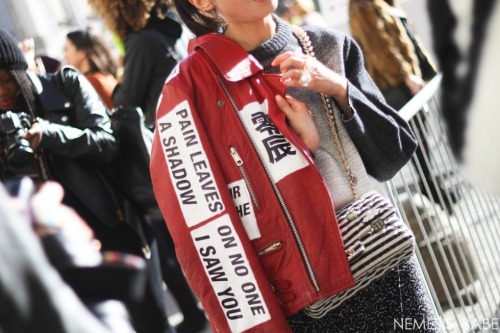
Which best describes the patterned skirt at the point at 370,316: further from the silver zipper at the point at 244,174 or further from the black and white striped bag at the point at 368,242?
the silver zipper at the point at 244,174

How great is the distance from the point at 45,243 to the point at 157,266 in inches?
118

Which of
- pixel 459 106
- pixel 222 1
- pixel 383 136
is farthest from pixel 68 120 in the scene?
pixel 459 106

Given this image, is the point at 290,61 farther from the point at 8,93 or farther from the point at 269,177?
the point at 8,93

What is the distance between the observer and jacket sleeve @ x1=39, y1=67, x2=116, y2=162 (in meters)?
3.61

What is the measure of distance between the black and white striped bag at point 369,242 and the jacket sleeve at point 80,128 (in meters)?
1.74

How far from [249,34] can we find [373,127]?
0.46m

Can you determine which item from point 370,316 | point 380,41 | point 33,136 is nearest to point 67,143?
point 33,136

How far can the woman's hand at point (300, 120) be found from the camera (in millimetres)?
2248

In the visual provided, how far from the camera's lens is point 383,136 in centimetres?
239

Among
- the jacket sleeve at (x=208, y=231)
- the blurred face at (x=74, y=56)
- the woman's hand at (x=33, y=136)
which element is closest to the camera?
the jacket sleeve at (x=208, y=231)

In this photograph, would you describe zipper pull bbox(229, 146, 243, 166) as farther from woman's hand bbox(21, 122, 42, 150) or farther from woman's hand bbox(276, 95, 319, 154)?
woman's hand bbox(21, 122, 42, 150)

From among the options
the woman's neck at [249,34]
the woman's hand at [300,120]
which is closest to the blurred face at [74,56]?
the woman's neck at [249,34]

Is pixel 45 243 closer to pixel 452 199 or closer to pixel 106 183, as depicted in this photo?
pixel 106 183

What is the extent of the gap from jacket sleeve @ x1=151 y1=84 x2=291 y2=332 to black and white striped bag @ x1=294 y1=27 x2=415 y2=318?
0.18m
